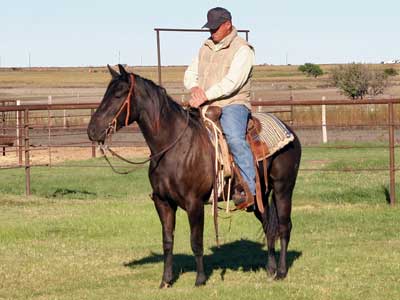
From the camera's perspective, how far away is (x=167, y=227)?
27.7 ft

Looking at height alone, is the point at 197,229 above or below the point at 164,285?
above

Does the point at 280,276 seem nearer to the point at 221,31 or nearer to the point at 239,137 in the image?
the point at 239,137

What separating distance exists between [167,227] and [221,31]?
1.85 m

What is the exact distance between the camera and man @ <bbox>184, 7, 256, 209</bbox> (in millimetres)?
8336

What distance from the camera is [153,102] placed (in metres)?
8.17

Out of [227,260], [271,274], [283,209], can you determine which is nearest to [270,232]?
[283,209]

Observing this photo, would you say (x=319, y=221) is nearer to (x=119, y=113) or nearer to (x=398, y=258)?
(x=398, y=258)

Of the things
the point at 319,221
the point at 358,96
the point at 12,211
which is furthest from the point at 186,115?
the point at 358,96

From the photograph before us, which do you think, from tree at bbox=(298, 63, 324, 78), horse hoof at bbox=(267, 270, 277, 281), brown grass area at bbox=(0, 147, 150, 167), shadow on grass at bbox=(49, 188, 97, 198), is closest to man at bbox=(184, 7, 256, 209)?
horse hoof at bbox=(267, 270, 277, 281)

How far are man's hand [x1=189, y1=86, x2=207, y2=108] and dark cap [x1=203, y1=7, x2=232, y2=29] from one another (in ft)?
1.92

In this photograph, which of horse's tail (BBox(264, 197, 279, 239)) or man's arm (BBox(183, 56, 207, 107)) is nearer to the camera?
man's arm (BBox(183, 56, 207, 107))

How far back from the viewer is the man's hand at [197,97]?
27.5 ft

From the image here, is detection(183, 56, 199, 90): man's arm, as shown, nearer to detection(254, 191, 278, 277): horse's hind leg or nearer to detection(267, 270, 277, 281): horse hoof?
detection(254, 191, 278, 277): horse's hind leg

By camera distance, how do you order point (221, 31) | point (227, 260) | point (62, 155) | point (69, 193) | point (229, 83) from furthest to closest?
point (62, 155) < point (69, 193) < point (227, 260) < point (221, 31) < point (229, 83)
